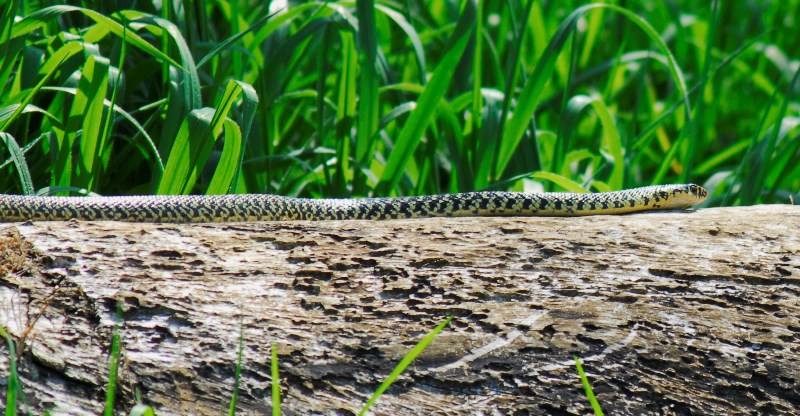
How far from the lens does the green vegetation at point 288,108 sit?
4.98 meters

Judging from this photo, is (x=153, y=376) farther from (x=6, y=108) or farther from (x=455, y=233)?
(x=6, y=108)

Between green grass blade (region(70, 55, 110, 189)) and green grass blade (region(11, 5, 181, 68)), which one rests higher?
green grass blade (region(11, 5, 181, 68))

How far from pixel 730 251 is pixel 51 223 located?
9.88 feet

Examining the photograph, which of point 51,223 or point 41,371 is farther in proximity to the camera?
point 51,223

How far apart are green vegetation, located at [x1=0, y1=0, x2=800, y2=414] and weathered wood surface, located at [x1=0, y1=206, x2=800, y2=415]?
4.00ft

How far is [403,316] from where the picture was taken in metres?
3.66

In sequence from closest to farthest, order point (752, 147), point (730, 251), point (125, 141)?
point (730, 251) < point (125, 141) < point (752, 147)

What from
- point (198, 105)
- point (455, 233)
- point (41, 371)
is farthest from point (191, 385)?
point (198, 105)

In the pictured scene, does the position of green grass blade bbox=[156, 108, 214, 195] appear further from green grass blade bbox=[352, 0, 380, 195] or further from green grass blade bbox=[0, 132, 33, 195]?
green grass blade bbox=[352, 0, 380, 195]

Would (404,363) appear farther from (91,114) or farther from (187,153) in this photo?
(91,114)

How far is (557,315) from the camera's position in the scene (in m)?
3.71

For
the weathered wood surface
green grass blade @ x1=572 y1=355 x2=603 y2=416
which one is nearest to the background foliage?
the weathered wood surface

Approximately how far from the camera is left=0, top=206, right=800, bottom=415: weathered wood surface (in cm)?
334

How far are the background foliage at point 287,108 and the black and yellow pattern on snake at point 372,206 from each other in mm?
301
